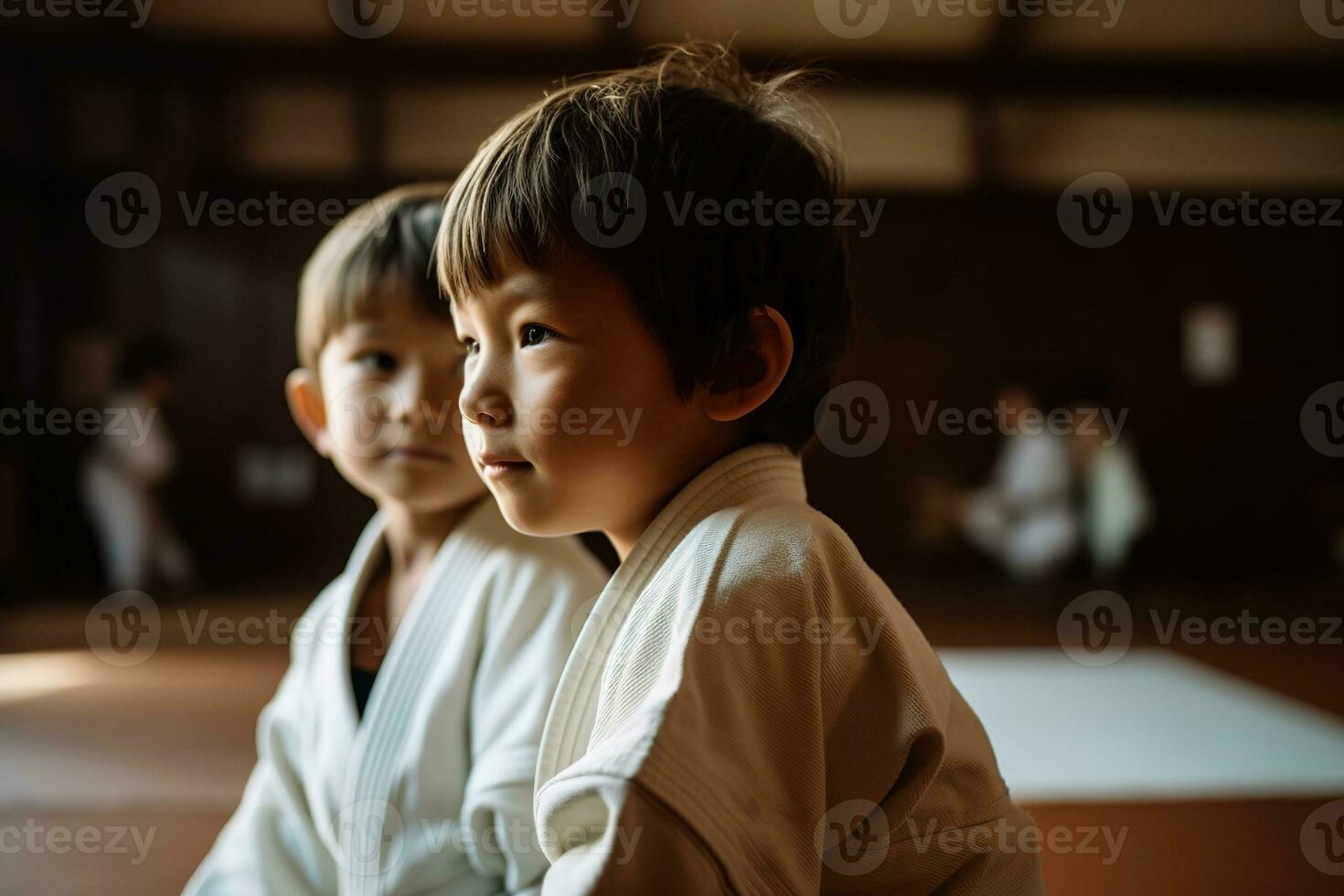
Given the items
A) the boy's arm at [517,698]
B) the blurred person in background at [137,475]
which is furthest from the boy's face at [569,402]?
the blurred person in background at [137,475]

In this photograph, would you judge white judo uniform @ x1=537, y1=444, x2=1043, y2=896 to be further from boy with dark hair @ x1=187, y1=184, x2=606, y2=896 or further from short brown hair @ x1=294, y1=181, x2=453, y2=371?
short brown hair @ x1=294, y1=181, x2=453, y2=371

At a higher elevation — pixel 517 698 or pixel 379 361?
pixel 379 361

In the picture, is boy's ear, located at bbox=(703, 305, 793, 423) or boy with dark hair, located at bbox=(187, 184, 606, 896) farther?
boy with dark hair, located at bbox=(187, 184, 606, 896)

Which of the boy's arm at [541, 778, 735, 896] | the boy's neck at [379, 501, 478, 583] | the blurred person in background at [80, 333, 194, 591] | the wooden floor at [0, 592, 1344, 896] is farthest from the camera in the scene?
the blurred person in background at [80, 333, 194, 591]

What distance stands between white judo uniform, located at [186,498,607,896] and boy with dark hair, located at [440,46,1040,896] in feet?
0.57

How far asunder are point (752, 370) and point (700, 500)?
0.34ft

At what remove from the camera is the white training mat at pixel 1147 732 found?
2023 millimetres

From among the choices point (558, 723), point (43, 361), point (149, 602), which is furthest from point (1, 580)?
point (558, 723)

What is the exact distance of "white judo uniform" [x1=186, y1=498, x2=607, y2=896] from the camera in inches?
36.2

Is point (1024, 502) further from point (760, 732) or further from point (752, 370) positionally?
point (760, 732)

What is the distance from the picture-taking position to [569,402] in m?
0.72

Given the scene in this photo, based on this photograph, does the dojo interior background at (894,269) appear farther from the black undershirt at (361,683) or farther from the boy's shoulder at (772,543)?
the boy's shoulder at (772,543)

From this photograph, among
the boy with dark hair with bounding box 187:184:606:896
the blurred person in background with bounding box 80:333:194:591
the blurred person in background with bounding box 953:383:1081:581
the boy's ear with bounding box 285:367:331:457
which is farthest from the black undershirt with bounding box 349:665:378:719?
the blurred person in background with bounding box 953:383:1081:581

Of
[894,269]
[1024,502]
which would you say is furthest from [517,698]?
[894,269]
